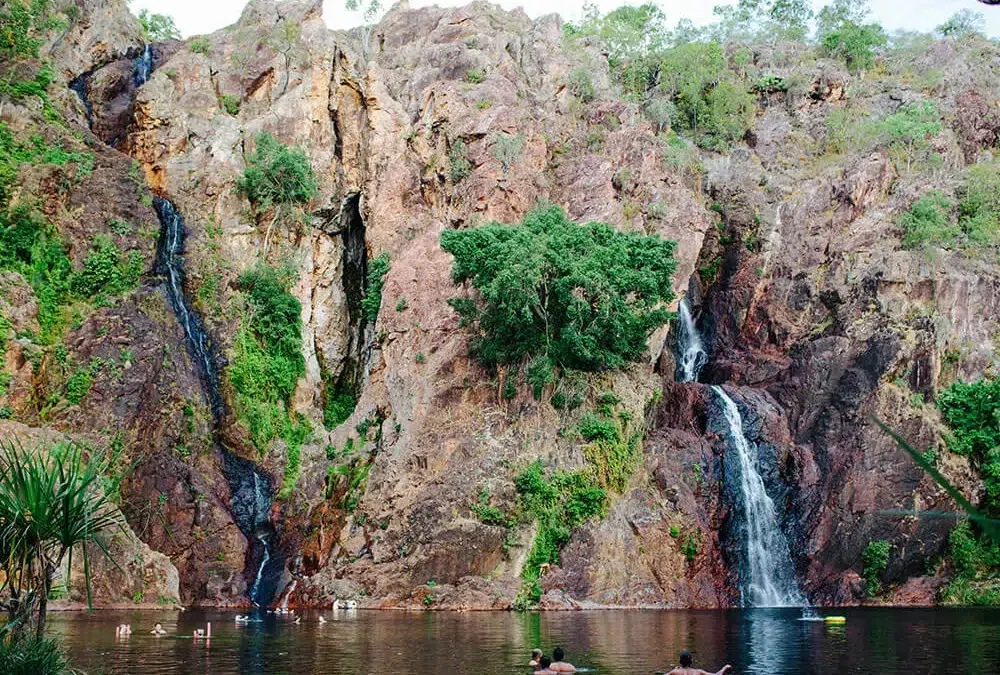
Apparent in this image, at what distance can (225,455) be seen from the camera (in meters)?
48.1

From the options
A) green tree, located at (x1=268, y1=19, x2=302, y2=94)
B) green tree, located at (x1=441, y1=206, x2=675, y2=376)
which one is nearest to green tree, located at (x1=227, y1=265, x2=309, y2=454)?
green tree, located at (x1=441, y1=206, x2=675, y2=376)

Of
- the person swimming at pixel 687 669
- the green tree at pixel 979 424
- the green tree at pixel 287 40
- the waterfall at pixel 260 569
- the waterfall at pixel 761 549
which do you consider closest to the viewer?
the person swimming at pixel 687 669

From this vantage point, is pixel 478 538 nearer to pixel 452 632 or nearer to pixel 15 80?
pixel 452 632

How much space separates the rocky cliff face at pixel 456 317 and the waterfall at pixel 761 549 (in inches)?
32.9

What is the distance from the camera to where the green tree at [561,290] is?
45.5 m

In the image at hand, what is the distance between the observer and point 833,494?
47438mm

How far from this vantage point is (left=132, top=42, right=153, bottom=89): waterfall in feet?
201

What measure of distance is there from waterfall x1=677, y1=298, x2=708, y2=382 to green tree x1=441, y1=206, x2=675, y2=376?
27.2 feet

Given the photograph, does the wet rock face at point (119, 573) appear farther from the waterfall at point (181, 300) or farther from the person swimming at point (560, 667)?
the person swimming at point (560, 667)

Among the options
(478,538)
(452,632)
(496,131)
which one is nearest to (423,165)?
(496,131)

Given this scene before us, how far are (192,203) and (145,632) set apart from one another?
3314cm

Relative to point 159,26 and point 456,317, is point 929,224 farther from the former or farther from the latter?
point 159,26

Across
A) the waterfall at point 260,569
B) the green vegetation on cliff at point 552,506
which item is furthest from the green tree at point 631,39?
the waterfall at point 260,569

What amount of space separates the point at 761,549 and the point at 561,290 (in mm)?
15757
